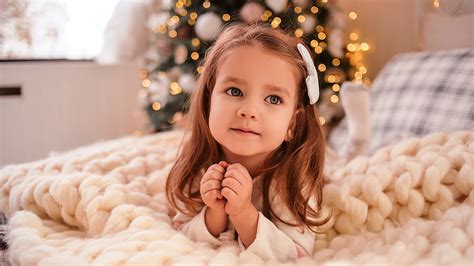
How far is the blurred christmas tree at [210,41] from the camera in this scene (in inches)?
89.4

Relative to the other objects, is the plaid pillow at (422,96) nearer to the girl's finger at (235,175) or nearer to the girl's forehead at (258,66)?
the girl's forehead at (258,66)

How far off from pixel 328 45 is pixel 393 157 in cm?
144

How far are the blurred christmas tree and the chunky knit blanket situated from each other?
3.83ft

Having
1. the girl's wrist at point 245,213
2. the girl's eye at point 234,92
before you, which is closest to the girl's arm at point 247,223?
the girl's wrist at point 245,213

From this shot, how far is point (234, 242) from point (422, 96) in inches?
Result: 45.9

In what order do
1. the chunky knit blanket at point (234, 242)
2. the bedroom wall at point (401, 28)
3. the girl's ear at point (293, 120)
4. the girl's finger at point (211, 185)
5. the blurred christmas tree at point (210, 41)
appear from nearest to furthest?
the chunky knit blanket at point (234, 242) < the girl's finger at point (211, 185) < the girl's ear at point (293, 120) < the bedroom wall at point (401, 28) < the blurred christmas tree at point (210, 41)

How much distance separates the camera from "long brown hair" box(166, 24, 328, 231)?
936 mm

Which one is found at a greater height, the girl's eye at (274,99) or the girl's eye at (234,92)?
the girl's eye at (234,92)

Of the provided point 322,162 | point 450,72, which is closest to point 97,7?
point 450,72

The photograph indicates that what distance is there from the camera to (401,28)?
83.6 inches

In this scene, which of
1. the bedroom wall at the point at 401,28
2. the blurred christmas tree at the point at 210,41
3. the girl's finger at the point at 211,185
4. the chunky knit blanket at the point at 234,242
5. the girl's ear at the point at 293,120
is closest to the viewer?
the chunky knit blanket at the point at 234,242

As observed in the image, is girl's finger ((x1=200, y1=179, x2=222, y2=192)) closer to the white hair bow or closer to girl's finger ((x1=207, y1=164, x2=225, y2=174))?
girl's finger ((x1=207, y1=164, x2=225, y2=174))

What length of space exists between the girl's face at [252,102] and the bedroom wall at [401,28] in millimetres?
572

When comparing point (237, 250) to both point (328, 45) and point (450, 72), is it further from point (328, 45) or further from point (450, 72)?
point (328, 45)
